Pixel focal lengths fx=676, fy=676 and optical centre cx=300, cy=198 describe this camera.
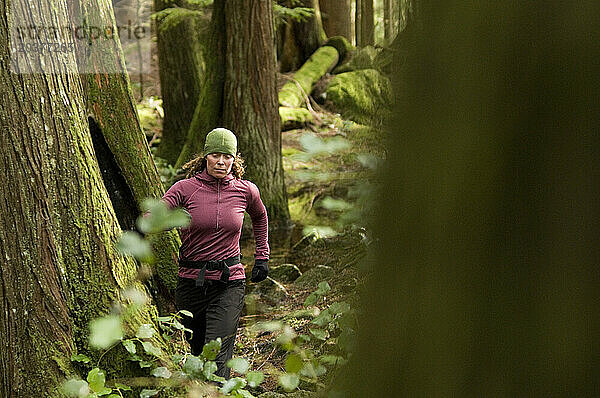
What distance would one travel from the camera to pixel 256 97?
36.2 feet

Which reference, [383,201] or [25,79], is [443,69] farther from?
[25,79]

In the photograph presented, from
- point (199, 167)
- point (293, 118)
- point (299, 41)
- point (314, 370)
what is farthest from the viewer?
point (299, 41)

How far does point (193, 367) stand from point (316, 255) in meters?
5.76

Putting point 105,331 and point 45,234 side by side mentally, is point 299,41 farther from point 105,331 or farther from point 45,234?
point 105,331

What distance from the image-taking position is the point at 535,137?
762 millimetres

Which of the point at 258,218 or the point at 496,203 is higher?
the point at 496,203

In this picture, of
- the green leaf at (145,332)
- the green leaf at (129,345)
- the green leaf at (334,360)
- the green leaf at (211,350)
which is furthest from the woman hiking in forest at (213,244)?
the green leaf at (334,360)

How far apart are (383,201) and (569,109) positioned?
0.81 feet

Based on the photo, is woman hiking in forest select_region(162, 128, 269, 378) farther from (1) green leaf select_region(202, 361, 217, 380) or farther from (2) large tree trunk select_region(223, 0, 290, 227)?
(2) large tree trunk select_region(223, 0, 290, 227)

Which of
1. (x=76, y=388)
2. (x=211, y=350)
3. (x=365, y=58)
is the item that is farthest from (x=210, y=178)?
(x=365, y=58)

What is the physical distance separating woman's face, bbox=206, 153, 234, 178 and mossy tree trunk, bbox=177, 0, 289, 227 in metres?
6.23

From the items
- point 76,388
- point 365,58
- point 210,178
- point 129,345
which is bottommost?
point 129,345

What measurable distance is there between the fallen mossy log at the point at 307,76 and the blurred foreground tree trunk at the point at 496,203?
58.6 feet

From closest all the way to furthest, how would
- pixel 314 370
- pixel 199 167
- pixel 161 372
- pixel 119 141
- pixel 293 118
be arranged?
1. pixel 314 370
2. pixel 161 372
3. pixel 199 167
4. pixel 119 141
5. pixel 293 118
